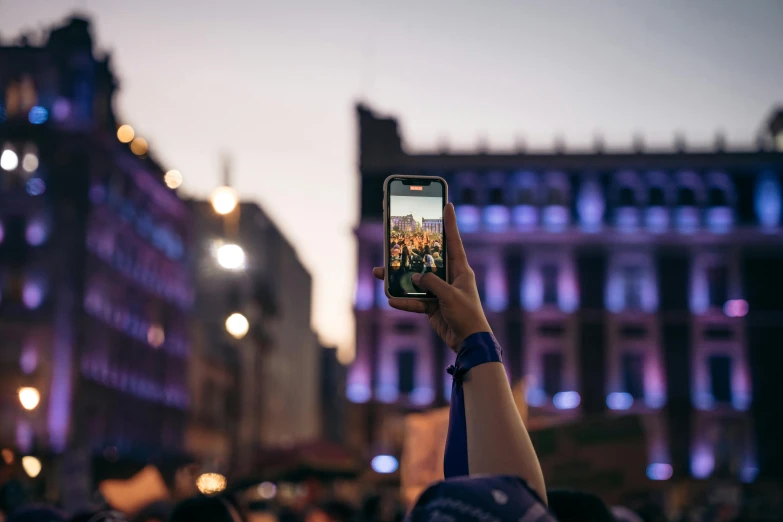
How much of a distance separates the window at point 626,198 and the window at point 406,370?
1139 centimetres

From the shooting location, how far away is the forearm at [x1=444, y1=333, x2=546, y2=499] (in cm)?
189

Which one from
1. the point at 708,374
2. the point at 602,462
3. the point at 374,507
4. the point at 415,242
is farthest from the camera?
the point at 708,374

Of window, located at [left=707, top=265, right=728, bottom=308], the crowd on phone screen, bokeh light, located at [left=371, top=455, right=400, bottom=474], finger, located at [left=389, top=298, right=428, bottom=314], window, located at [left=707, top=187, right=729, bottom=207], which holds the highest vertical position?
window, located at [left=707, top=187, right=729, bottom=207]

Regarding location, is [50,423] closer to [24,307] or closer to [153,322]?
[24,307]

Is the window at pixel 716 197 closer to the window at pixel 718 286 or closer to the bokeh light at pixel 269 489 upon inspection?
the window at pixel 718 286

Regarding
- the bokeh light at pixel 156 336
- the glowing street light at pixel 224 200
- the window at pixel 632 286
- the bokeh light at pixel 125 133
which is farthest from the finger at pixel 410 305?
the bokeh light at pixel 156 336

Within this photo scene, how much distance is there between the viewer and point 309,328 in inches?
3888

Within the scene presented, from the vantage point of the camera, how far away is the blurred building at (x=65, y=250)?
42.6m

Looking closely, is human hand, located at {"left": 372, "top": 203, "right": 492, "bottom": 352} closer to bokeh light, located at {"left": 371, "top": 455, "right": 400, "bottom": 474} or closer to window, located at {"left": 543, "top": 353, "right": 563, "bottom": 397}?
bokeh light, located at {"left": 371, "top": 455, "right": 400, "bottom": 474}

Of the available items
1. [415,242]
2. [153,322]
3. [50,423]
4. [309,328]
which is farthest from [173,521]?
[309,328]

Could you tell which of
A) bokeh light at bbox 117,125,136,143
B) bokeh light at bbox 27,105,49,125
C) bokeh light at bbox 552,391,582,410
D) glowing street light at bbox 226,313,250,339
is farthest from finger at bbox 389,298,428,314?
bokeh light at bbox 117,125,136,143

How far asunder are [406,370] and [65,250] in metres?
15.1

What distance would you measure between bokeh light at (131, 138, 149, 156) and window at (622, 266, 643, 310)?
2245cm

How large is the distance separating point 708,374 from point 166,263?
Result: 1068 inches
